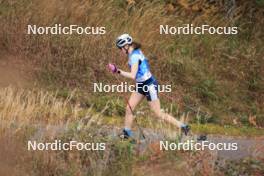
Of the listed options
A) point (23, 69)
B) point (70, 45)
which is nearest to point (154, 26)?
point (70, 45)

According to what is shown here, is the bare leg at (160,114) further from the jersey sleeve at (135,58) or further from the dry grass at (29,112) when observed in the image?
the dry grass at (29,112)

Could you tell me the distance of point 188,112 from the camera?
15055 mm

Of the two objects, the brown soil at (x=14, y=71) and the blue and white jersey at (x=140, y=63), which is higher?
the brown soil at (x=14, y=71)

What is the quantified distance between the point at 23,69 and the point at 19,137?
16.7 feet

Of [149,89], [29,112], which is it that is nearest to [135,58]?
[149,89]

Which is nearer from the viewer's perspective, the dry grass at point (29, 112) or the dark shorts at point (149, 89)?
the dry grass at point (29, 112)

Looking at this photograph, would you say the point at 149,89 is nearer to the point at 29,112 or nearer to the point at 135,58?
the point at 135,58

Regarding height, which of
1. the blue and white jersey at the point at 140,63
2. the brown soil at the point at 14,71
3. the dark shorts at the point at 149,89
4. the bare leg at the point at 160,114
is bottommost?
the bare leg at the point at 160,114

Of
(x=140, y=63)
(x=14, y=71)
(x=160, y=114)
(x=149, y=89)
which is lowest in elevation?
(x=160, y=114)

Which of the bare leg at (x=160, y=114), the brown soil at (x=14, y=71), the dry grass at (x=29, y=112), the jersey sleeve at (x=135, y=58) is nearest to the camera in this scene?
the dry grass at (x=29, y=112)

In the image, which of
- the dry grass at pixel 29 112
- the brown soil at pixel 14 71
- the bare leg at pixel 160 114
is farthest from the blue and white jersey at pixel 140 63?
the brown soil at pixel 14 71

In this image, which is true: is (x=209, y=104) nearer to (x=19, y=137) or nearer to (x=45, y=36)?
(x=45, y=36)

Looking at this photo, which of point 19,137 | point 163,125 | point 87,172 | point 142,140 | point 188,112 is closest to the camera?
point 87,172

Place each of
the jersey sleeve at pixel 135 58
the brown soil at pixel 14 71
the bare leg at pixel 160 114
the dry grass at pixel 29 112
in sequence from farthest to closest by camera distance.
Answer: the brown soil at pixel 14 71
the bare leg at pixel 160 114
the jersey sleeve at pixel 135 58
the dry grass at pixel 29 112
